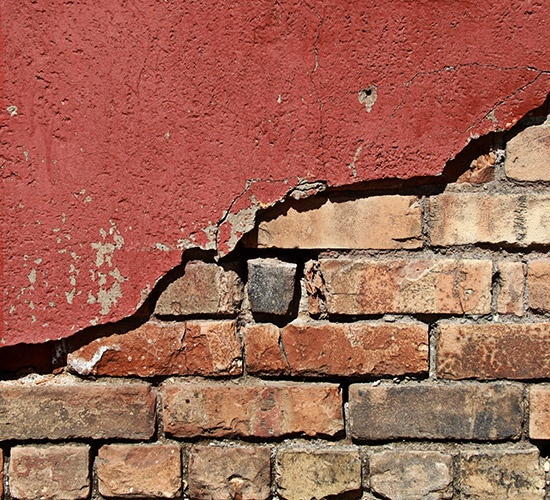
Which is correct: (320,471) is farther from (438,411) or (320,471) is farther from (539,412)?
(539,412)

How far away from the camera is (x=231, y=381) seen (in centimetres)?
107

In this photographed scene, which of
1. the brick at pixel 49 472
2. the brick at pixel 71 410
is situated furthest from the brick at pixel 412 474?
the brick at pixel 49 472

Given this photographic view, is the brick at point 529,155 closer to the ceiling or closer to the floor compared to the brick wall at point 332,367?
closer to the ceiling

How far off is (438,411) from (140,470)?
1.98 ft

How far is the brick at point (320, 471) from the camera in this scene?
41.5 inches

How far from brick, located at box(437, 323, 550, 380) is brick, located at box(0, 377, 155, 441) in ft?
1.95

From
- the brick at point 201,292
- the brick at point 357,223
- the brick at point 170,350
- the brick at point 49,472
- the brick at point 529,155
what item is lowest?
the brick at point 49,472

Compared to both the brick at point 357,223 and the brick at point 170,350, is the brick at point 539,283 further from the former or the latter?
the brick at point 170,350

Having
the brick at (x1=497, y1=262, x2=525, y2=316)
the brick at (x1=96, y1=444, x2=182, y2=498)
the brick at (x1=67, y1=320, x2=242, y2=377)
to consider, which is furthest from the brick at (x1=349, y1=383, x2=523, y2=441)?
the brick at (x1=96, y1=444, x2=182, y2=498)

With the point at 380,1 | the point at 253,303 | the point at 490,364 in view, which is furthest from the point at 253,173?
the point at 490,364

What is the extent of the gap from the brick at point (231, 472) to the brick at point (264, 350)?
159 millimetres

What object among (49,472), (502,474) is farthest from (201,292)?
(502,474)

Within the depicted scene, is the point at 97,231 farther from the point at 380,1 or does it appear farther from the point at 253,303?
the point at 380,1

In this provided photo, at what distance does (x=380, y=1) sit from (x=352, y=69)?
0.13 metres
